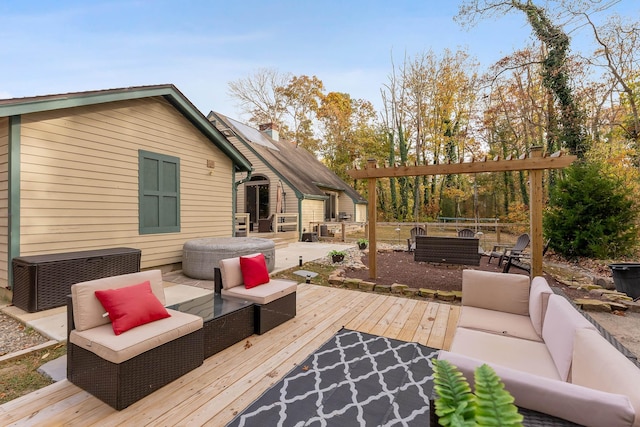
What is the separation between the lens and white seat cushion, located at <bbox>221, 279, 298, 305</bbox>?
338cm

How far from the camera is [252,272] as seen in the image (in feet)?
12.3

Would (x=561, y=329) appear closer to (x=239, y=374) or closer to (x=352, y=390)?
(x=352, y=390)

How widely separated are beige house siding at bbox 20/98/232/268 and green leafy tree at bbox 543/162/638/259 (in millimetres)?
9910

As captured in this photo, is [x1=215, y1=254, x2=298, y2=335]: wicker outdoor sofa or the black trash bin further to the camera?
the black trash bin

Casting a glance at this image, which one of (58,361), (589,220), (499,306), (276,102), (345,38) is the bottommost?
(58,361)

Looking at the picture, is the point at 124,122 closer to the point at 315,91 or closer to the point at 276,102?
the point at 276,102

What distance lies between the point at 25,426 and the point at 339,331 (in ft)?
8.90

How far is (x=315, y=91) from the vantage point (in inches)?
969

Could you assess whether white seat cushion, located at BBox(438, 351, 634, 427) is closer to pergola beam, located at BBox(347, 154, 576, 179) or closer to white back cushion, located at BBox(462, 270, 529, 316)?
white back cushion, located at BBox(462, 270, 529, 316)

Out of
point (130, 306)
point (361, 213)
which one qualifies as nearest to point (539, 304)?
point (130, 306)

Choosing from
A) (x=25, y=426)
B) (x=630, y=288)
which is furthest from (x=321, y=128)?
(x=25, y=426)

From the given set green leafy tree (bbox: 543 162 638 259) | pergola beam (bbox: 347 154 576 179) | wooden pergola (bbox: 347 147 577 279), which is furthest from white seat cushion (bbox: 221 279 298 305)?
green leafy tree (bbox: 543 162 638 259)

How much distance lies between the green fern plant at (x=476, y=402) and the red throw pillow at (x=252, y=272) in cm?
294

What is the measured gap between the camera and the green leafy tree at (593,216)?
7.36 metres
